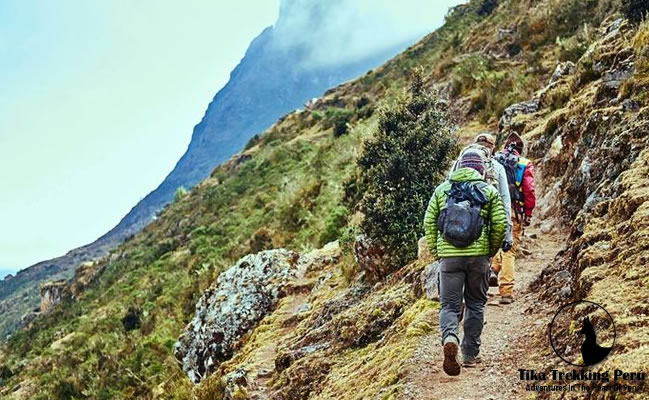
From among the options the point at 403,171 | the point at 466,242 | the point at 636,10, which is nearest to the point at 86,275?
the point at 403,171

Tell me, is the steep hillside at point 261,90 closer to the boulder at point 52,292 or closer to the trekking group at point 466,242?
the boulder at point 52,292

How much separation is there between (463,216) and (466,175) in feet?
1.34

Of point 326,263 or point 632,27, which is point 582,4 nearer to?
point 632,27

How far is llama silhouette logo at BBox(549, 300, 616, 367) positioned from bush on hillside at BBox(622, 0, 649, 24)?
23.0 feet

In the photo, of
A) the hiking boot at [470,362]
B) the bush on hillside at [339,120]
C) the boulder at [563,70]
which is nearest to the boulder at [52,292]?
the bush on hillside at [339,120]

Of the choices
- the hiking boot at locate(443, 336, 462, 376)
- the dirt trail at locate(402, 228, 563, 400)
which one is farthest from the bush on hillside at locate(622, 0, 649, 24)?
the hiking boot at locate(443, 336, 462, 376)

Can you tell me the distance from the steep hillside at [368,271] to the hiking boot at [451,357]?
11.1 inches

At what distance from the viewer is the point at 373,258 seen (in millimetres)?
8367

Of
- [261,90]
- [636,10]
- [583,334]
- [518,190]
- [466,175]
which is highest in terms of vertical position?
[261,90]

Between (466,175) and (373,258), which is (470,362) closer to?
(466,175)

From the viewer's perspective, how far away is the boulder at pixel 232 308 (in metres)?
9.84

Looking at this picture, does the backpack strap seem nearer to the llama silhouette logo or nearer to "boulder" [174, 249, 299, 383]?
the llama silhouette logo

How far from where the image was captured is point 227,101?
15112 cm

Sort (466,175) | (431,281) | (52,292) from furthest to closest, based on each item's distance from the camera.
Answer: (52,292)
(431,281)
(466,175)
